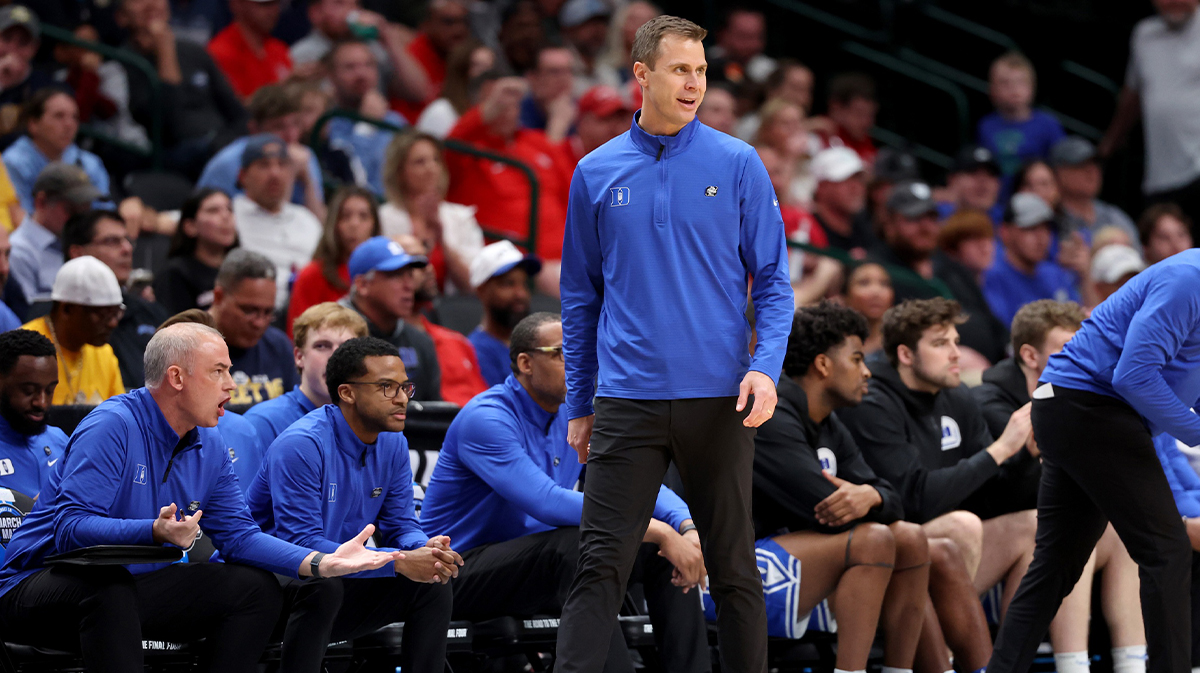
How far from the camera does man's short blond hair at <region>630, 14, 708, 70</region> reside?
13.1 ft

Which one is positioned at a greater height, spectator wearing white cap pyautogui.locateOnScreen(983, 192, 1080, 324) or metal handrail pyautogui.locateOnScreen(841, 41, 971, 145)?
metal handrail pyautogui.locateOnScreen(841, 41, 971, 145)

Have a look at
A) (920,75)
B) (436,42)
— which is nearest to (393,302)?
(436,42)

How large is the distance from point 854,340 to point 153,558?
9.29ft

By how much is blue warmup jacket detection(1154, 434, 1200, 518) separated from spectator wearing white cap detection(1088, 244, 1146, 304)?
2.87m

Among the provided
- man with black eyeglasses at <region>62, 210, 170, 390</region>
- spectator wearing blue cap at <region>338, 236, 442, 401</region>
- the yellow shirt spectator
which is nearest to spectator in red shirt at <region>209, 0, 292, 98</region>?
man with black eyeglasses at <region>62, 210, 170, 390</region>

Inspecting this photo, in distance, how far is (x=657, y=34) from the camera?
3990 mm

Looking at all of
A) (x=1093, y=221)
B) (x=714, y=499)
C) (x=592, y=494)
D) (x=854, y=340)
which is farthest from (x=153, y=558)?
(x=1093, y=221)

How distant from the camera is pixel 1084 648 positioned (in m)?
5.77

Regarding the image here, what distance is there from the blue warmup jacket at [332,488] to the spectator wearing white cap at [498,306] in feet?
7.99

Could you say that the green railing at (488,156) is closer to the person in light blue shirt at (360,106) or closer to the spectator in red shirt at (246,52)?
the person in light blue shirt at (360,106)

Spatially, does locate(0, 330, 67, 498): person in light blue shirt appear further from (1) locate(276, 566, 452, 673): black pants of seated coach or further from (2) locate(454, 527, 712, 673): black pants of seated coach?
(2) locate(454, 527, 712, 673): black pants of seated coach

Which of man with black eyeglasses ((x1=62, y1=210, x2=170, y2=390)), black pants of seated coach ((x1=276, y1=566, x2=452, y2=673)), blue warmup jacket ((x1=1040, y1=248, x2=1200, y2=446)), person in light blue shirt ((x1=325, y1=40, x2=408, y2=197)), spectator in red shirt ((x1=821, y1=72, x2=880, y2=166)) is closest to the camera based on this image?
black pants of seated coach ((x1=276, y1=566, x2=452, y2=673))

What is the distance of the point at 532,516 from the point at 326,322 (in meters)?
1.21

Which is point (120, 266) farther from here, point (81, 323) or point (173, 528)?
point (173, 528)
